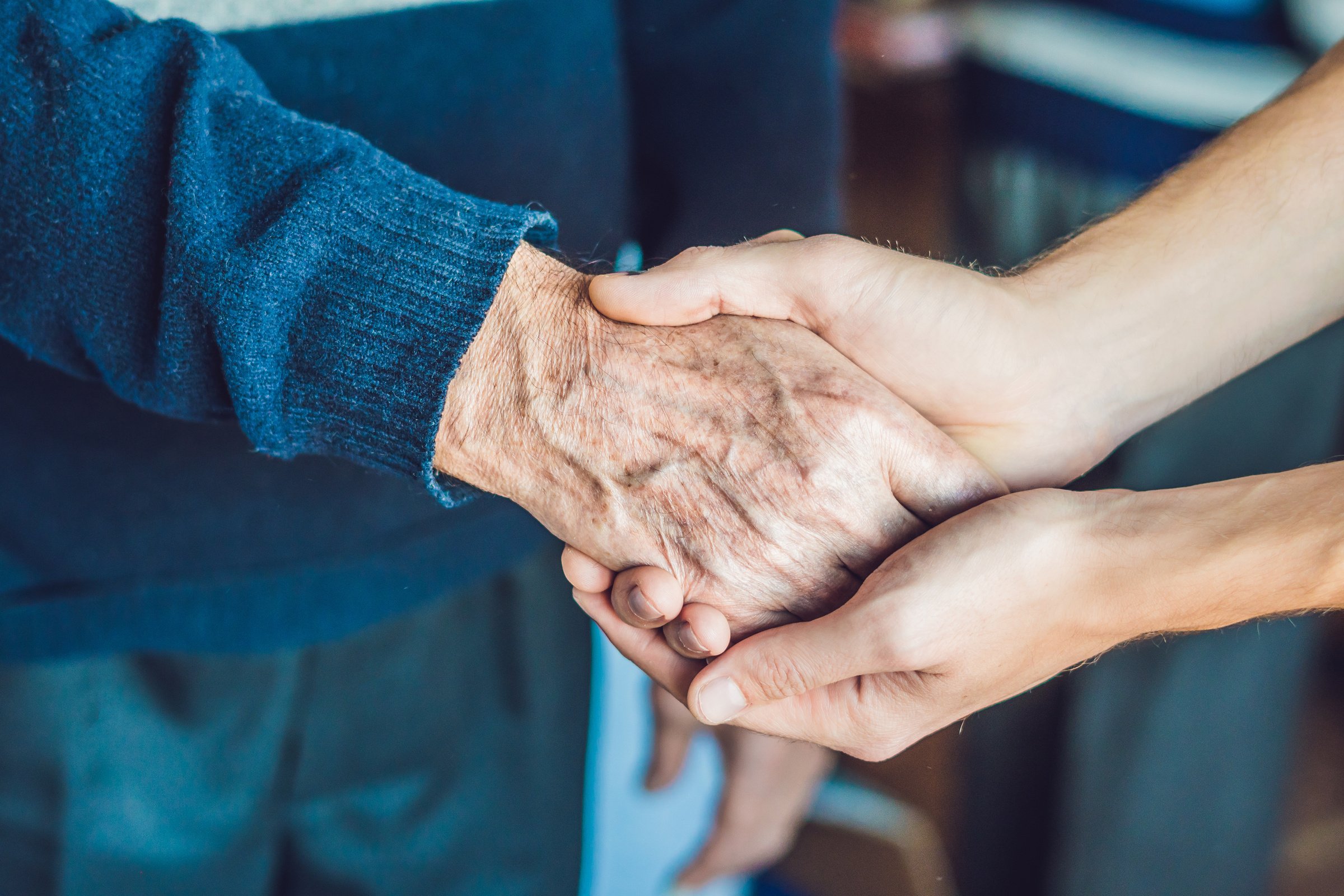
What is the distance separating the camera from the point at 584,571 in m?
0.58

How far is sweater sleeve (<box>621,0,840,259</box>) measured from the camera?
0.73 meters

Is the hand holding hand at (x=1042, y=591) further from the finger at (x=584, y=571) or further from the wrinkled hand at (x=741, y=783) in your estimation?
the wrinkled hand at (x=741, y=783)

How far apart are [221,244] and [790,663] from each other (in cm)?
A: 38

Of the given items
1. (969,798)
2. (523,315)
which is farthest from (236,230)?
(969,798)

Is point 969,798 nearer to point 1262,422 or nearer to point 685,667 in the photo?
point 1262,422

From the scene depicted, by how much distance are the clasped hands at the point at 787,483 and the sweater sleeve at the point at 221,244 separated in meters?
0.04

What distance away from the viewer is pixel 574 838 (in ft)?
3.10

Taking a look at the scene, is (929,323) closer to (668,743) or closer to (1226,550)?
(1226,550)

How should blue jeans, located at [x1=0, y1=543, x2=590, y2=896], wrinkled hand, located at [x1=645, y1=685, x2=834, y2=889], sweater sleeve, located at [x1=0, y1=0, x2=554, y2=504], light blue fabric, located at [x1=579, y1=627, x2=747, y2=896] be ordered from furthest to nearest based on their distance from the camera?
light blue fabric, located at [x1=579, y1=627, x2=747, y2=896], wrinkled hand, located at [x1=645, y1=685, x2=834, y2=889], blue jeans, located at [x1=0, y1=543, x2=590, y2=896], sweater sleeve, located at [x1=0, y1=0, x2=554, y2=504]

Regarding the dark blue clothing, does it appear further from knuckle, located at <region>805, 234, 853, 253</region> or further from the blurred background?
the blurred background

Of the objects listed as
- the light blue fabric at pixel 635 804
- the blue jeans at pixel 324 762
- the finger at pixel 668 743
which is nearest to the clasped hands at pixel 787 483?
the blue jeans at pixel 324 762

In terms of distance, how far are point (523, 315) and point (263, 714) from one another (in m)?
0.43

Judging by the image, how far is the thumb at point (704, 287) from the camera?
54 centimetres

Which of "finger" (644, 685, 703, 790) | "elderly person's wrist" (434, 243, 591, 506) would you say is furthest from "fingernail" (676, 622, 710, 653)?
"finger" (644, 685, 703, 790)
